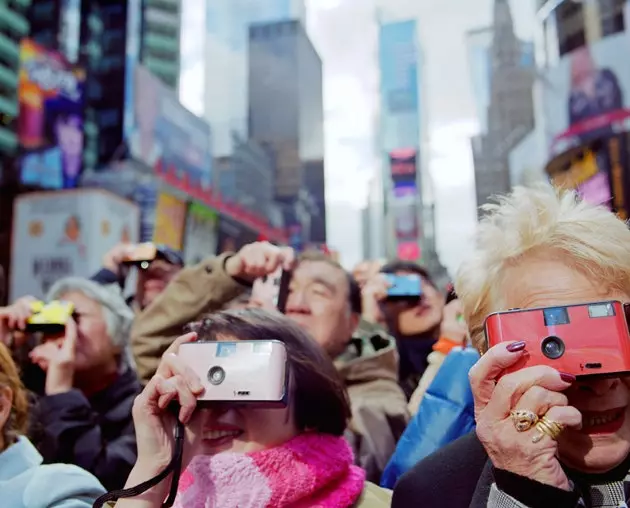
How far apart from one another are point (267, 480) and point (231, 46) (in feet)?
54.6

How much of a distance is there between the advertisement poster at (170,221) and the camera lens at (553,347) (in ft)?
51.2

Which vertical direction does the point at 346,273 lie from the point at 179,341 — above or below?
above

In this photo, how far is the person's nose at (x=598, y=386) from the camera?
3.42ft

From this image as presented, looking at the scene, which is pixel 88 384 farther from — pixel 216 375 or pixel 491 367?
pixel 491 367

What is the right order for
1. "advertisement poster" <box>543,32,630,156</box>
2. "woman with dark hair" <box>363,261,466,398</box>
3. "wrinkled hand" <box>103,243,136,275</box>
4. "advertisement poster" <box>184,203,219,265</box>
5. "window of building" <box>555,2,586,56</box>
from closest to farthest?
"woman with dark hair" <box>363,261,466,398</box> → "wrinkled hand" <box>103,243,136,275</box> → "advertisement poster" <box>543,32,630,156</box> → "advertisement poster" <box>184,203,219,265</box> → "window of building" <box>555,2,586,56</box>

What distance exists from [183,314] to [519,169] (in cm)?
2169

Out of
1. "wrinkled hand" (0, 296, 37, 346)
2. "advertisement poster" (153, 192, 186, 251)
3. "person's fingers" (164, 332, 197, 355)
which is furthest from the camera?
"advertisement poster" (153, 192, 186, 251)

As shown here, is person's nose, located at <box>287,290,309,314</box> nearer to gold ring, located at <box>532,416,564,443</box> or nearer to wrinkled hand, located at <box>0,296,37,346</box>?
wrinkled hand, located at <box>0,296,37,346</box>

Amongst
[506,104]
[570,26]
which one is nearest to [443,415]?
[570,26]

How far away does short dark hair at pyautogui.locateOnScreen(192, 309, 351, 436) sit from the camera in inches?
58.8

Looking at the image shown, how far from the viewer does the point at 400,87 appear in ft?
80.4

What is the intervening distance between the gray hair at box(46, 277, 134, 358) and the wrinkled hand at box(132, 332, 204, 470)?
1297 millimetres

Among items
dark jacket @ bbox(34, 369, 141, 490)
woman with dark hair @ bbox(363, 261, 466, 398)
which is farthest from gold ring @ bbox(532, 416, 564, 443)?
woman with dark hair @ bbox(363, 261, 466, 398)

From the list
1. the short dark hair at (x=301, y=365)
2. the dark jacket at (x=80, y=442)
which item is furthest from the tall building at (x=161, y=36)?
the short dark hair at (x=301, y=365)
